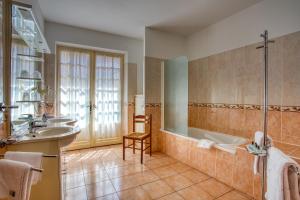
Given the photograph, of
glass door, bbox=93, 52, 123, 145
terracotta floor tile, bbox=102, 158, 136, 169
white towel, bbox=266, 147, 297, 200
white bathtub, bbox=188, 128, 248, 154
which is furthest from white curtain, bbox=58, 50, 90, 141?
white towel, bbox=266, 147, 297, 200

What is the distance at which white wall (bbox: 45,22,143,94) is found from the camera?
319 centimetres

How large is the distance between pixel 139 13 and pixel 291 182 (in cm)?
292

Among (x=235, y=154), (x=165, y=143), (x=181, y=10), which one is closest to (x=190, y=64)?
(x=181, y=10)

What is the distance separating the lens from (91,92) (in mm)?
3686

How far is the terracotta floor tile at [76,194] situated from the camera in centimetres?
188

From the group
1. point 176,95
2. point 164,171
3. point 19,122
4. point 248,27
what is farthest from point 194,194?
point 248,27

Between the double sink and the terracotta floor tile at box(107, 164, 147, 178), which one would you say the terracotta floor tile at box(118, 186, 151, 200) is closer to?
the terracotta floor tile at box(107, 164, 147, 178)

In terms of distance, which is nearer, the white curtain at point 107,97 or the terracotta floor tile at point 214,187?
the terracotta floor tile at point 214,187

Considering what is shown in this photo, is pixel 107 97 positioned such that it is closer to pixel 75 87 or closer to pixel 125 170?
pixel 75 87

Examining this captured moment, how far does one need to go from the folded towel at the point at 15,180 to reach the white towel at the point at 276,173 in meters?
1.43

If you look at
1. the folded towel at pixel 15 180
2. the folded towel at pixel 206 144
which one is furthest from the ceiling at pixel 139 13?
the folded towel at pixel 15 180

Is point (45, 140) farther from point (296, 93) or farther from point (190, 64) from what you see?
point (190, 64)

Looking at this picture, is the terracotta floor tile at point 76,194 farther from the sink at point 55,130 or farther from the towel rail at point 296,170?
the towel rail at point 296,170

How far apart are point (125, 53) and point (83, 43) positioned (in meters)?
0.97
